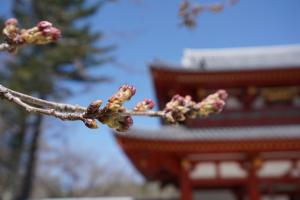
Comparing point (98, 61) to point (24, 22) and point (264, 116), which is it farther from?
point (264, 116)

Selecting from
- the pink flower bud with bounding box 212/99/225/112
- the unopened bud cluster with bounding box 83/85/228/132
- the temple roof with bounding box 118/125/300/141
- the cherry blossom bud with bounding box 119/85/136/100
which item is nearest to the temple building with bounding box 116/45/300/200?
the temple roof with bounding box 118/125/300/141

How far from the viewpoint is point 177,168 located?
9.11 m

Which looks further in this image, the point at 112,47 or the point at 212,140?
the point at 112,47

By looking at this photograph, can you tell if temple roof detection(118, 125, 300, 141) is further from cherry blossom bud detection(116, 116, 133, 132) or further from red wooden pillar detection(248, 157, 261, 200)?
cherry blossom bud detection(116, 116, 133, 132)

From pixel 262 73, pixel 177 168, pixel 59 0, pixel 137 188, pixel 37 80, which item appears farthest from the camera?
pixel 137 188

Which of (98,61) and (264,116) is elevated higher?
(98,61)

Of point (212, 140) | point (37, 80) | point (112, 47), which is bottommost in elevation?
point (212, 140)

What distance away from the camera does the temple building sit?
842 centimetres

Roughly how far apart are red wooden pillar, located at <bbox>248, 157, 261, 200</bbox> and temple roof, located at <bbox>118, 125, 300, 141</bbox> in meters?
0.66

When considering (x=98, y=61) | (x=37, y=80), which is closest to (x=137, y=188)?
(x=98, y=61)

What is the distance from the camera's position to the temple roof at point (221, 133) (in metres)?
8.40

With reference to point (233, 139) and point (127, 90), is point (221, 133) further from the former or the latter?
point (127, 90)

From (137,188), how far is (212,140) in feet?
85.1

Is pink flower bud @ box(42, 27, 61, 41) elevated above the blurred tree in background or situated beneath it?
situated beneath
